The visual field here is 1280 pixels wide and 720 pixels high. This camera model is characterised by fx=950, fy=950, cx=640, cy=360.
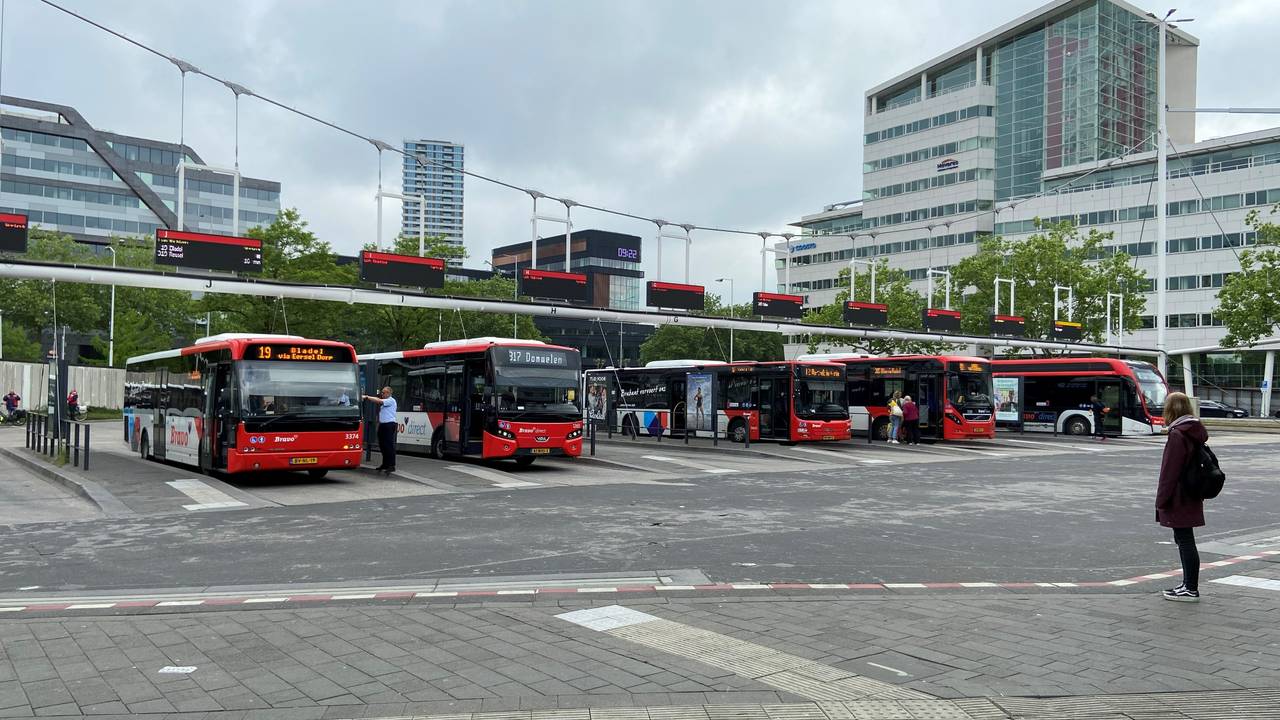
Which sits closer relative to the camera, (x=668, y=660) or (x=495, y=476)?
(x=668, y=660)

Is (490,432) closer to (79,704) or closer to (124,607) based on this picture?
(124,607)

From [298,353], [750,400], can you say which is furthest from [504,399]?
[750,400]

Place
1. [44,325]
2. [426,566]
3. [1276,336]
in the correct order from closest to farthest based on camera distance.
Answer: [426,566] → [44,325] → [1276,336]

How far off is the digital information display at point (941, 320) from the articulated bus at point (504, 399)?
3206 cm

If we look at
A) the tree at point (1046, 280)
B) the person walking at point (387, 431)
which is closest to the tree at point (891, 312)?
the tree at point (1046, 280)

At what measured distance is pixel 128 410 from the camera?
80.0ft

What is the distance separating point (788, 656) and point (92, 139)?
369ft

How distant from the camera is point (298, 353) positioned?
58.3 feet

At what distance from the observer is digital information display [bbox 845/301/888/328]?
4712 centimetres

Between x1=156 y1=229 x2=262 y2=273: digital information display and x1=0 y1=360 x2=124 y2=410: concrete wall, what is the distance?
23.4 meters

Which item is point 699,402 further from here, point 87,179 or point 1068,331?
point 87,179

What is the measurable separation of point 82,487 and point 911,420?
2443 centimetres

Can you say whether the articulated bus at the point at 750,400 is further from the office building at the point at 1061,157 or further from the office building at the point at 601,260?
the office building at the point at 601,260

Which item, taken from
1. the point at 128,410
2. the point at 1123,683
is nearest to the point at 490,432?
the point at 128,410
